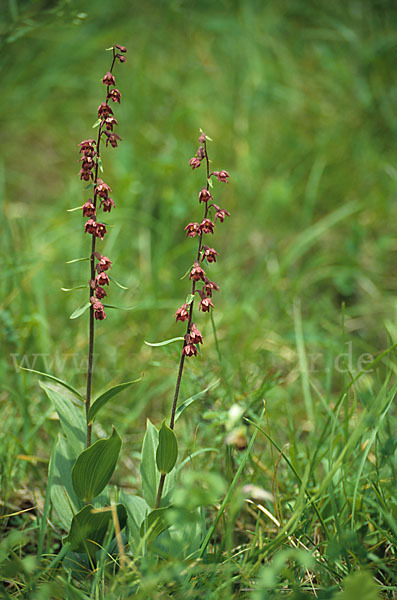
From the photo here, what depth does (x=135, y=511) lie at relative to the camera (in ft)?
5.56

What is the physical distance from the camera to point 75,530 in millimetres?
1527

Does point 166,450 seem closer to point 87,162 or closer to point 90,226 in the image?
point 90,226

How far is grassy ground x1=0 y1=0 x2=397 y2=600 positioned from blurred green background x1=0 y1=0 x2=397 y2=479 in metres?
0.02

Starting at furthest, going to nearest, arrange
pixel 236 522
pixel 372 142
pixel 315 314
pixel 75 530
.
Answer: pixel 372 142 → pixel 315 314 → pixel 236 522 → pixel 75 530

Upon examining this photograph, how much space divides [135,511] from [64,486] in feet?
0.78

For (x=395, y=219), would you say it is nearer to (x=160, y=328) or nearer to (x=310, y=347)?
(x=310, y=347)

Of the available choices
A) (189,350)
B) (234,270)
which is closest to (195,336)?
(189,350)

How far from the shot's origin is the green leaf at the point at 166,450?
1.45m

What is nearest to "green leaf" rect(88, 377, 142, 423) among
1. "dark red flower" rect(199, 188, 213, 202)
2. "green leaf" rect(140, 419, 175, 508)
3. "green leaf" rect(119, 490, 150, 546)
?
"green leaf" rect(140, 419, 175, 508)

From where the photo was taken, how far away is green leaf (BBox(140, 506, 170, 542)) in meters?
1.50

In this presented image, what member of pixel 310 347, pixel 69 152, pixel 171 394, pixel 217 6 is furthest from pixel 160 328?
pixel 217 6

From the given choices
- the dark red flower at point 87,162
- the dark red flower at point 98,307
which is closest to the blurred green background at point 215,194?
the dark red flower at point 98,307

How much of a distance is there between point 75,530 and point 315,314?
2.07 meters

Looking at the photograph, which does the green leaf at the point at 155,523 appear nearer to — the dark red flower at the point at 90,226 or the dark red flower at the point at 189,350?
the dark red flower at the point at 189,350
